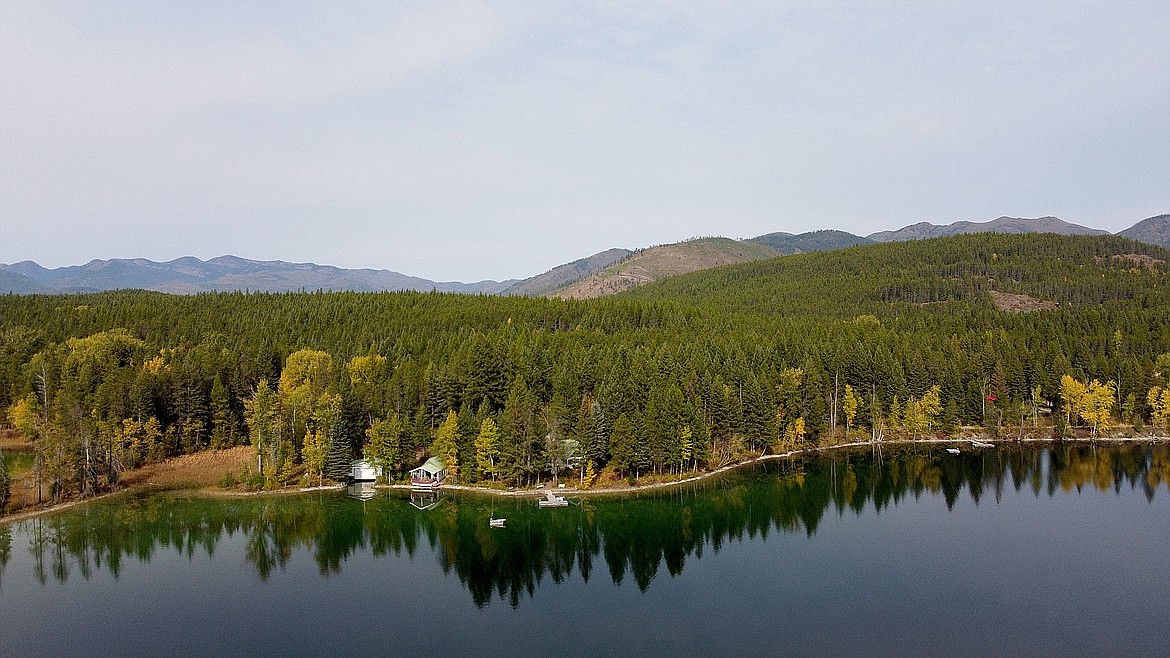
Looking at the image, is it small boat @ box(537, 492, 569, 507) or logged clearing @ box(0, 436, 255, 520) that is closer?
logged clearing @ box(0, 436, 255, 520)

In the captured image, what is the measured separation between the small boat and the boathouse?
43.4 feet

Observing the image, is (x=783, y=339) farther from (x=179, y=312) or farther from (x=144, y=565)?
(x=179, y=312)

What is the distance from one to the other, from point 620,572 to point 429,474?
30.4 m

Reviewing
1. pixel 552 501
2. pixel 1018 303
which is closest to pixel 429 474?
pixel 552 501

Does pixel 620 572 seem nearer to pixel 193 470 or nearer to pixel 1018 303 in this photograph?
pixel 193 470

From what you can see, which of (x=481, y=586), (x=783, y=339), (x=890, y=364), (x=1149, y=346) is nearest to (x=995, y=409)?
(x=890, y=364)

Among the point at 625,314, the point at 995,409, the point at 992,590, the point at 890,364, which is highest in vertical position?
the point at 625,314

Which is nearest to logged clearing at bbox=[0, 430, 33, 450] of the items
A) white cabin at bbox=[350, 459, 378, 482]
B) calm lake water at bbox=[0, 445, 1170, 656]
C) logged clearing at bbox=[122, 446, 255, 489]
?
logged clearing at bbox=[122, 446, 255, 489]

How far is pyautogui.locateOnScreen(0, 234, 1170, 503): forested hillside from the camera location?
247ft

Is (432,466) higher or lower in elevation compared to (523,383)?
lower

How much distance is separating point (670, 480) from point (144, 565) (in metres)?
50.7

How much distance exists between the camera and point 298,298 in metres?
158

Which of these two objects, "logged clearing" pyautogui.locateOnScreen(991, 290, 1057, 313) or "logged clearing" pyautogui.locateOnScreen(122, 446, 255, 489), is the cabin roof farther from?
"logged clearing" pyautogui.locateOnScreen(991, 290, 1057, 313)

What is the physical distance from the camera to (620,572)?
177ft
